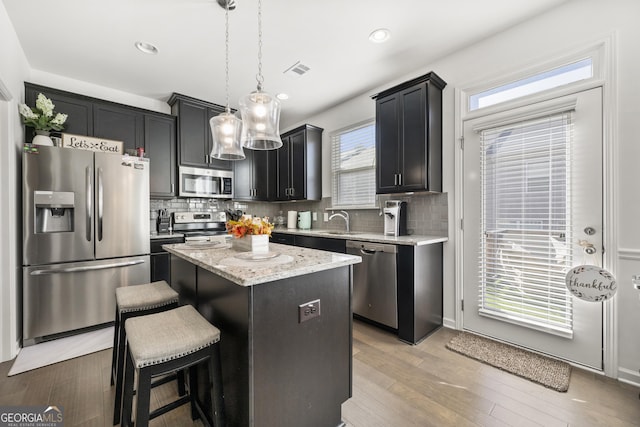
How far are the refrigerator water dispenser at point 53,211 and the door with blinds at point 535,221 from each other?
3.88 meters

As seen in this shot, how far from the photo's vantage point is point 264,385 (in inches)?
46.8

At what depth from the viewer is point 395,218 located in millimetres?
2934

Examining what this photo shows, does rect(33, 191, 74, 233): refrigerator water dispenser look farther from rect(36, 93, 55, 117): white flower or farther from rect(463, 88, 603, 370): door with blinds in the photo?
rect(463, 88, 603, 370): door with blinds

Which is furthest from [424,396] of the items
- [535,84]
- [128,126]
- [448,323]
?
[128,126]

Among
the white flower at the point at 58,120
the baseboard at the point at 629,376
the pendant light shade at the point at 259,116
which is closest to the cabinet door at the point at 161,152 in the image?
the white flower at the point at 58,120

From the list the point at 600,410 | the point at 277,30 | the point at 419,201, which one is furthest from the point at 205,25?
the point at 600,410

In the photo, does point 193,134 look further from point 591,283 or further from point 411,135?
point 591,283

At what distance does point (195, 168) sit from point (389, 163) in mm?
2690

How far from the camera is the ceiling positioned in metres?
2.11

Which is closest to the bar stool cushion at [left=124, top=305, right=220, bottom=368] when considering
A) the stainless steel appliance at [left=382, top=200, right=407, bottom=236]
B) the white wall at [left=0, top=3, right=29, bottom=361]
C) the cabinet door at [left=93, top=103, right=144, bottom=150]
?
the white wall at [left=0, top=3, right=29, bottom=361]

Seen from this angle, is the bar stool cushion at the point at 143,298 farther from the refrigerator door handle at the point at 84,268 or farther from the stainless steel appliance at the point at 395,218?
the stainless steel appliance at the point at 395,218

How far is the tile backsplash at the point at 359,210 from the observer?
2883mm

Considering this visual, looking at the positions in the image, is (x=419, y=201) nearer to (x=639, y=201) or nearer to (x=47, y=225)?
(x=639, y=201)

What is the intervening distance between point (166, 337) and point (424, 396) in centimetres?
162
